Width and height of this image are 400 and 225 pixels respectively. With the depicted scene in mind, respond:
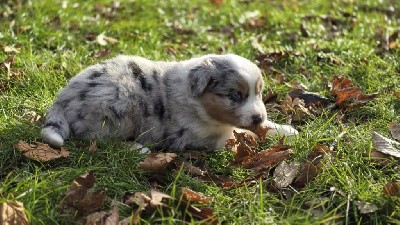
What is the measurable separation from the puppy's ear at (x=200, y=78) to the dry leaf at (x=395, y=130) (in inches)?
64.5

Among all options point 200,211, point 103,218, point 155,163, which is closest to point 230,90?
point 155,163

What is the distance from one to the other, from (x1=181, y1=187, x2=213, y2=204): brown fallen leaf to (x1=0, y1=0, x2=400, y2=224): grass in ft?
0.28

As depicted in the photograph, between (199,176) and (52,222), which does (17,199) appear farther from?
(199,176)

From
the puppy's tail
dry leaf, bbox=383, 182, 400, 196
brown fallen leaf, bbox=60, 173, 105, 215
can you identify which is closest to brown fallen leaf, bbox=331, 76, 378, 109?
dry leaf, bbox=383, 182, 400, 196

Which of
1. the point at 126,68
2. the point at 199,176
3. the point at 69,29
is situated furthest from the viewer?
the point at 69,29

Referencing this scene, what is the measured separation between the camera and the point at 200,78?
482 centimetres

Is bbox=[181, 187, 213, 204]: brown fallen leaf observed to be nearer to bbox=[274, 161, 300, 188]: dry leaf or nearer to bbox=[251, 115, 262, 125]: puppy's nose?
bbox=[274, 161, 300, 188]: dry leaf

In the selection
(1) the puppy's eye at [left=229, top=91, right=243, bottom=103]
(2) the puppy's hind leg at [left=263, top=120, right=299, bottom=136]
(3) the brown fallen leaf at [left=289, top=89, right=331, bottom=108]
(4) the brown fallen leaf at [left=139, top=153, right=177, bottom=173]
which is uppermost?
(1) the puppy's eye at [left=229, top=91, right=243, bottom=103]

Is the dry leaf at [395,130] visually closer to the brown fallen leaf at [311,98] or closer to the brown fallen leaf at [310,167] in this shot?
the brown fallen leaf at [310,167]

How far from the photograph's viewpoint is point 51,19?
303 inches

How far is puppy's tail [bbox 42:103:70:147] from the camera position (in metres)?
4.37

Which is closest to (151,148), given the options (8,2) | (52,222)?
(52,222)

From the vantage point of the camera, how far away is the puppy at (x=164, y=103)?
4.70 meters

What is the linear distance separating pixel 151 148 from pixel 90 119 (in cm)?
58
